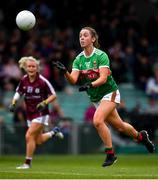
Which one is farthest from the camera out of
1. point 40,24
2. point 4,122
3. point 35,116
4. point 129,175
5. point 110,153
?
point 40,24

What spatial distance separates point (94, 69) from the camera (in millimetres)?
16031

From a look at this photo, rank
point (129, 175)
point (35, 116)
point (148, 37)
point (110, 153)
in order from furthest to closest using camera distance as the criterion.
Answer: point (148, 37), point (35, 116), point (110, 153), point (129, 175)

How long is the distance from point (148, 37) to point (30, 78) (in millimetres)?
13872

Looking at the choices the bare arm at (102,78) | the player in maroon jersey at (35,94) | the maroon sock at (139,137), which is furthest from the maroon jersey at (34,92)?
the bare arm at (102,78)

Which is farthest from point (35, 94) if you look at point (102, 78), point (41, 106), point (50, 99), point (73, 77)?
point (102, 78)

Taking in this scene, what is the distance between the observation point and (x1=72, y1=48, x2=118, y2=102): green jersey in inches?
631

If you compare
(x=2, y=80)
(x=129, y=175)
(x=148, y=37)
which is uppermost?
(x=148, y=37)

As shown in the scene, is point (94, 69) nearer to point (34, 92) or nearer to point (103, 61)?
point (103, 61)

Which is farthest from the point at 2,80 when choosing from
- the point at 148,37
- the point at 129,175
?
the point at 129,175

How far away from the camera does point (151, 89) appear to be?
28.0 meters

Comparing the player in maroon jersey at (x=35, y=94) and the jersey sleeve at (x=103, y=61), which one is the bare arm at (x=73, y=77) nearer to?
the jersey sleeve at (x=103, y=61)

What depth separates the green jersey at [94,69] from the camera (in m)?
16.0

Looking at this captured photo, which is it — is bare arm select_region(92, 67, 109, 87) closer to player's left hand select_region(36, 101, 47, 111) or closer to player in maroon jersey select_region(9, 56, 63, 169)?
player's left hand select_region(36, 101, 47, 111)

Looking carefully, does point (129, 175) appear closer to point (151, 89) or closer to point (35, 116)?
point (35, 116)
